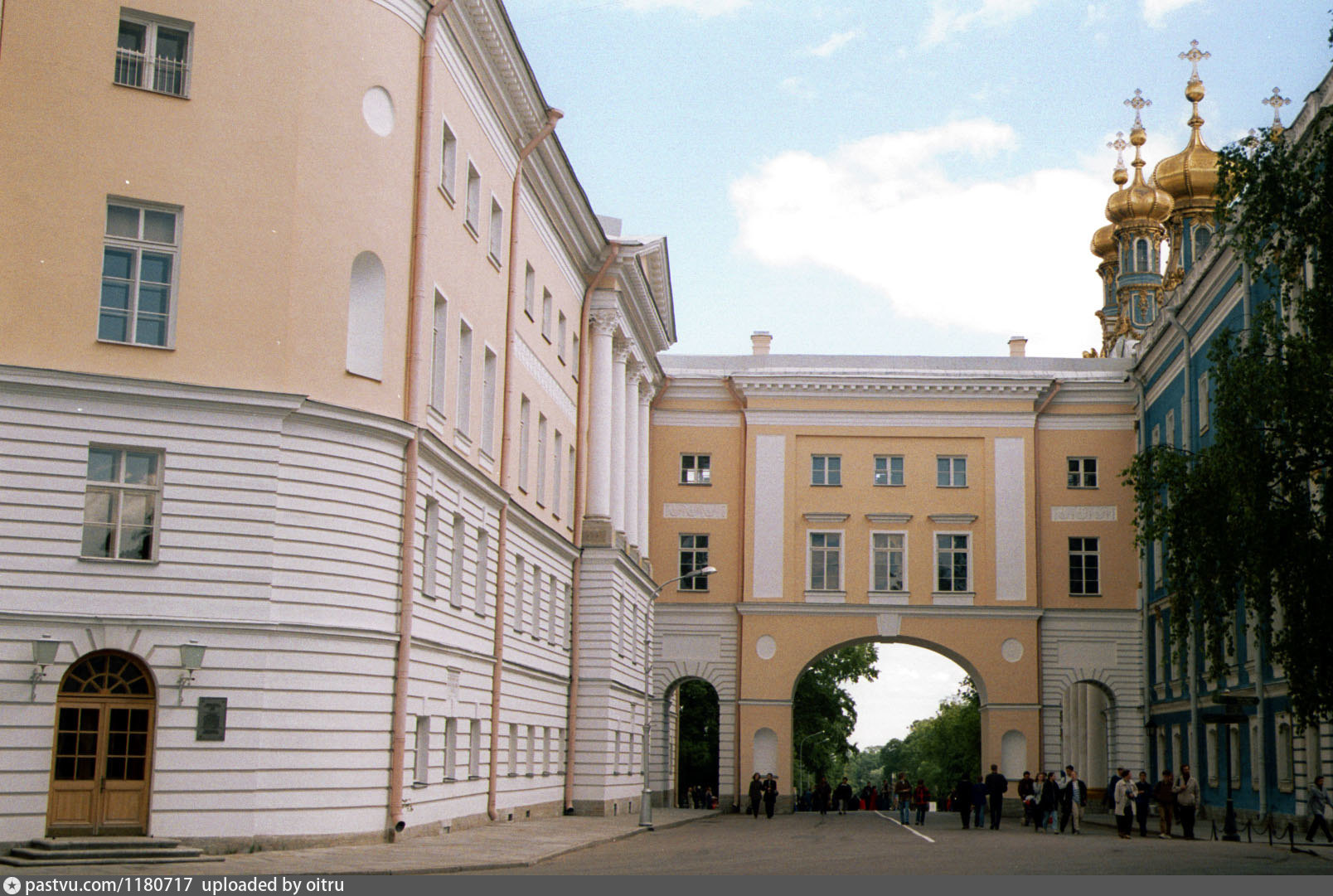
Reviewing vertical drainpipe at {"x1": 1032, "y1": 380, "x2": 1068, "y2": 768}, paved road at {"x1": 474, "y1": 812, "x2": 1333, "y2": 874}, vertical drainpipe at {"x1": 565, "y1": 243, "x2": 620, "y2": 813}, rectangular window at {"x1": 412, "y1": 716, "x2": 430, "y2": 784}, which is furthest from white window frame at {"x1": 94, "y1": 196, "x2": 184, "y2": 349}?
vertical drainpipe at {"x1": 1032, "y1": 380, "x2": 1068, "y2": 768}

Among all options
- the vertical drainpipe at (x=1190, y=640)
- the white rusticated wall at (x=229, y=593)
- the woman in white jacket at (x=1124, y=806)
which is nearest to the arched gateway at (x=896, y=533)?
the vertical drainpipe at (x=1190, y=640)

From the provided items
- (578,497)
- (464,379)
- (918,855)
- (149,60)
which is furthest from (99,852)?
(578,497)

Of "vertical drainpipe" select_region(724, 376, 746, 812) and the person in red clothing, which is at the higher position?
"vertical drainpipe" select_region(724, 376, 746, 812)

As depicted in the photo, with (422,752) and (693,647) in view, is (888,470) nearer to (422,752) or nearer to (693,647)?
(693,647)

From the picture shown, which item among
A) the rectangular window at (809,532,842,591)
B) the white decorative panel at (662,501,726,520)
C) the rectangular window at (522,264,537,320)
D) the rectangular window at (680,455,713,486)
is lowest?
the rectangular window at (809,532,842,591)

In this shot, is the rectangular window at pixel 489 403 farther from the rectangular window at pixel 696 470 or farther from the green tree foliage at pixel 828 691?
the green tree foliage at pixel 828 691

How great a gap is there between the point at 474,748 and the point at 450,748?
6.14 ft

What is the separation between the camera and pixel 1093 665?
54375 mm

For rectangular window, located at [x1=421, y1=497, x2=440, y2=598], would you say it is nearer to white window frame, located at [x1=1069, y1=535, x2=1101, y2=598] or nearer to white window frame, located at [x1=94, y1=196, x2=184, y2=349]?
white window frame, located at [x1=94, y1=196, x2=184, y2=349]

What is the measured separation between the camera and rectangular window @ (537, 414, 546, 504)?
37.8m

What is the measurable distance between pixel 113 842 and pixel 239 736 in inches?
91.6

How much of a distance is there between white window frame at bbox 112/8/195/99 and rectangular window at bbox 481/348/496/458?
34.2 feet

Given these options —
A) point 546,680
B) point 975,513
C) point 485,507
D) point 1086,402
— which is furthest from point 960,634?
point 485,507

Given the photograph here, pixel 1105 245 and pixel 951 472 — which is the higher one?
pixel 1105 245
